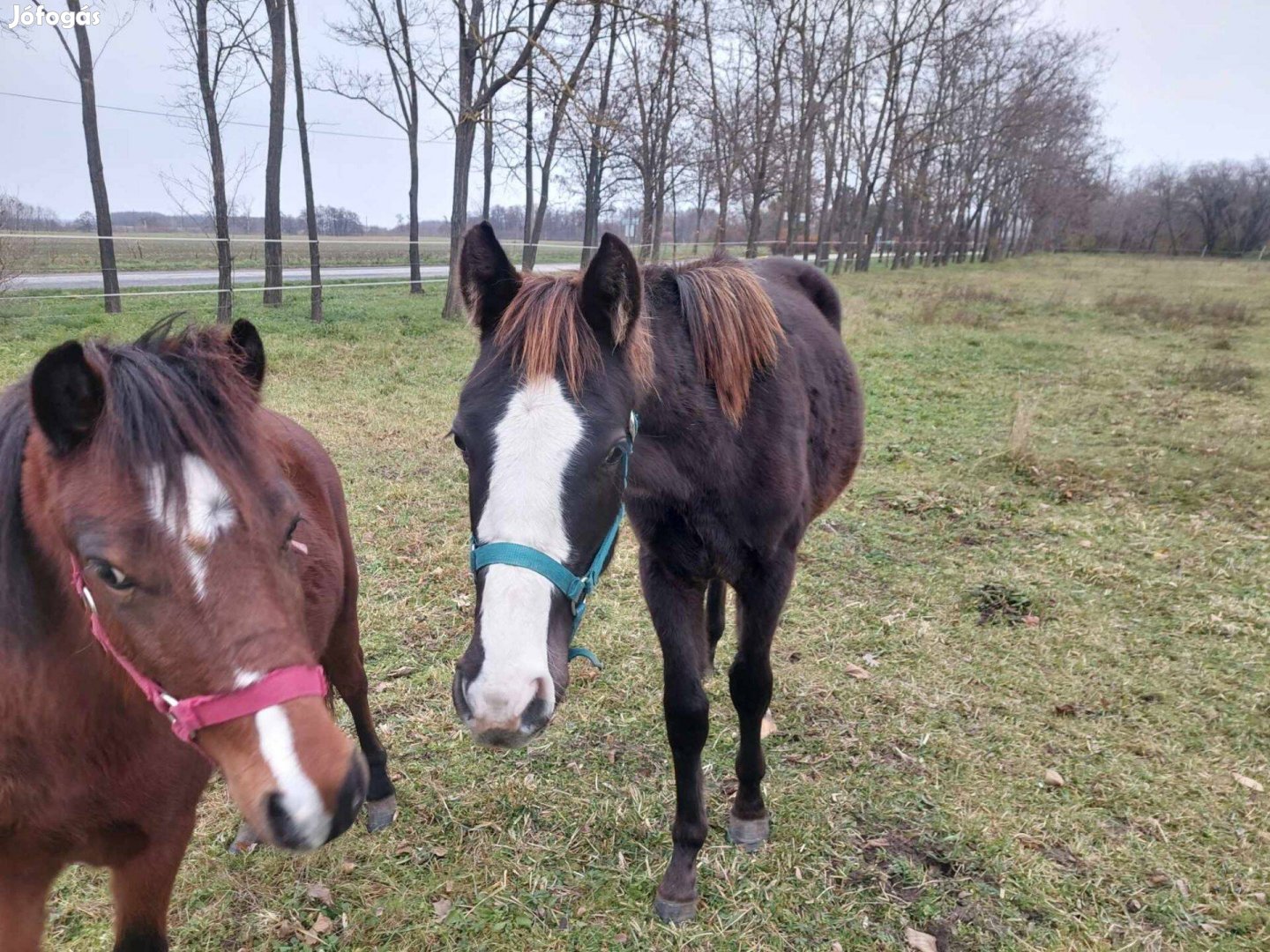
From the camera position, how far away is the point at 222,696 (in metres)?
1.28

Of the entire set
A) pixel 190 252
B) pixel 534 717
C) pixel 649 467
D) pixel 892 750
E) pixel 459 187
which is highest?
pixel 459 187

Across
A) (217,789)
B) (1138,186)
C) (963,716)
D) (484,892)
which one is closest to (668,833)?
(484,892)

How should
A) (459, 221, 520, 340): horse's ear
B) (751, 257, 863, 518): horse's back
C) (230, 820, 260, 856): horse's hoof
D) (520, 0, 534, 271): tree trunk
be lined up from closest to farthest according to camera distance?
(459, 221, 520, 340): horse's ear < (230, 820, 260, 856): horse's hoof < (751, 257, 863, 518): horse's back < (520, 0, 534, 271): tree trunk

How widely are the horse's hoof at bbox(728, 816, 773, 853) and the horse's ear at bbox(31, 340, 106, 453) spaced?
259cm

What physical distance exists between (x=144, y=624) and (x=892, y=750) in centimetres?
312

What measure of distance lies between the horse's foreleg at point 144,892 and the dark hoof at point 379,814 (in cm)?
110

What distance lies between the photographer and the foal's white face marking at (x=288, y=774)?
1263mm

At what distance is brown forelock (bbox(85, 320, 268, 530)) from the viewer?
132 centimetres

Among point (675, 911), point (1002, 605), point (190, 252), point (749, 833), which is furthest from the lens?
point (190, 252)

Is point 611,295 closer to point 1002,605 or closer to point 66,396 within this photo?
point 66,396

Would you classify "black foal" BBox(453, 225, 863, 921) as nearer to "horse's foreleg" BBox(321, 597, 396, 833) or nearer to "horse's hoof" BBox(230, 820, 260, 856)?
"horse's foreleg" BBox(321, 597, 396, 833)

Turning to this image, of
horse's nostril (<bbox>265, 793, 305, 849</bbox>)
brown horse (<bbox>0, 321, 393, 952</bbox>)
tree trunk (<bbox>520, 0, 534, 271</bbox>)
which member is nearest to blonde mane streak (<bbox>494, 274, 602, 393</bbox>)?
brown horse (<bbox>0, 321, 393, 952</bbox>)

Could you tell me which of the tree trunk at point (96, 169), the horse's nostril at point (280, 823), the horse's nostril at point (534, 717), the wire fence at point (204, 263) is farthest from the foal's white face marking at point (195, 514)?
the tree trunk at point (96, 169)

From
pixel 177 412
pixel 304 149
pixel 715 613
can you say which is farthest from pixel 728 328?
pixel 304 149
